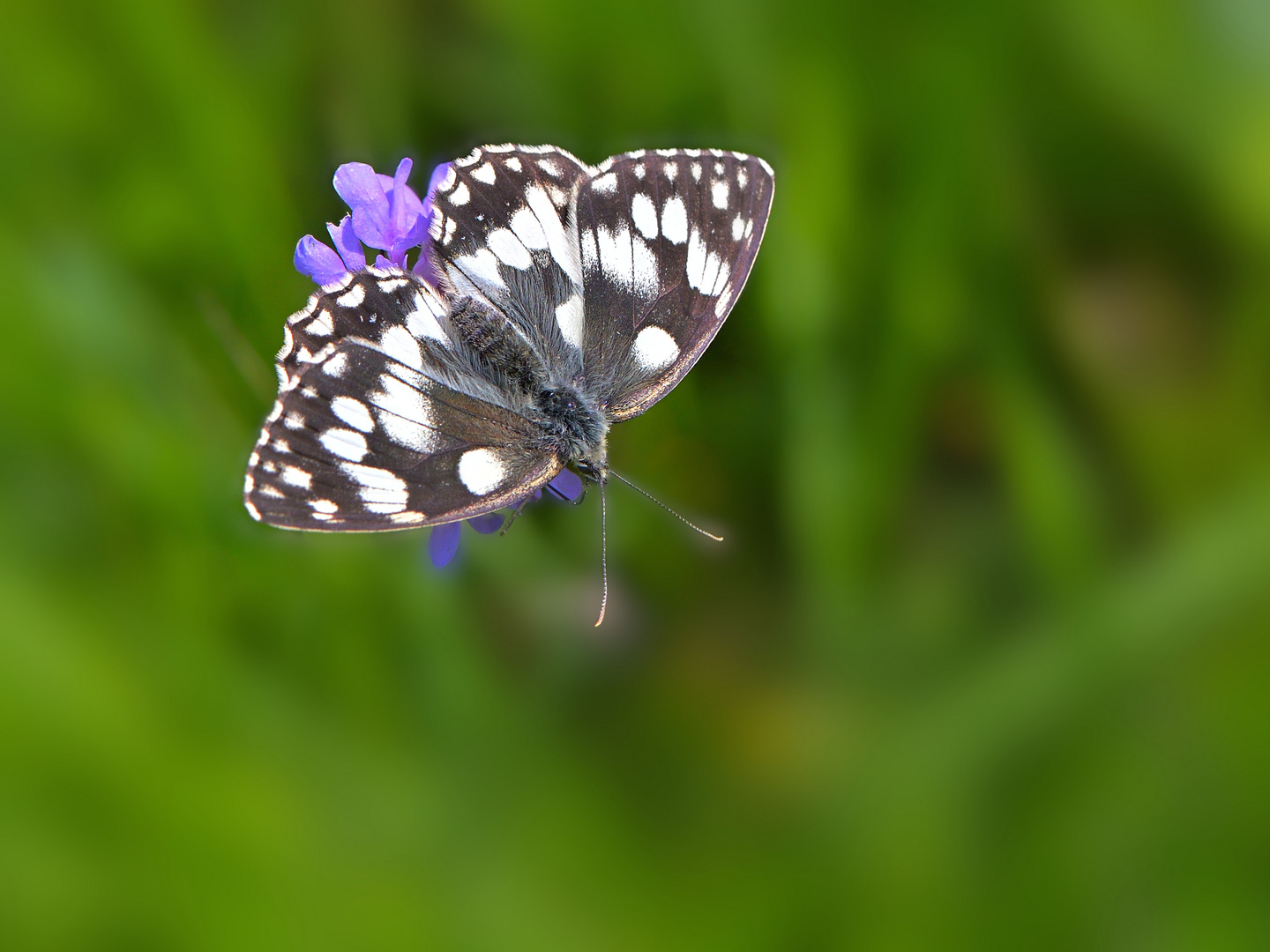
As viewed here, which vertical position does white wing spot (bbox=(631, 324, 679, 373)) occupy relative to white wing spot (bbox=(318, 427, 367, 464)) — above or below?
above

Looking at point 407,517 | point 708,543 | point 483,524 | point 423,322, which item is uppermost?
point 708,543

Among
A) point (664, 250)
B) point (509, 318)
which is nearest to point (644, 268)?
point (664, 250)

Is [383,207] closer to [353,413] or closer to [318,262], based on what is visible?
[318,262]

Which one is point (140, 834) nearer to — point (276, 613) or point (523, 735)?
point (276, 613)

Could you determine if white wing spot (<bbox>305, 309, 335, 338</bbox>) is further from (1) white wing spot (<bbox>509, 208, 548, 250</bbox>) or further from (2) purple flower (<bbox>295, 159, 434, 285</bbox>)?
(1) white wing spot (<bbox>509, 208, 548, 250</bbox>)

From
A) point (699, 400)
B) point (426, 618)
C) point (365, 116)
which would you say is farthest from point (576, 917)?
point (365, 116)

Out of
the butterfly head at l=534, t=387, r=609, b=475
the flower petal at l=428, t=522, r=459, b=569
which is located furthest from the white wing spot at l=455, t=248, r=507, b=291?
the flower petal at l=428, t=522, r=459, b=569
